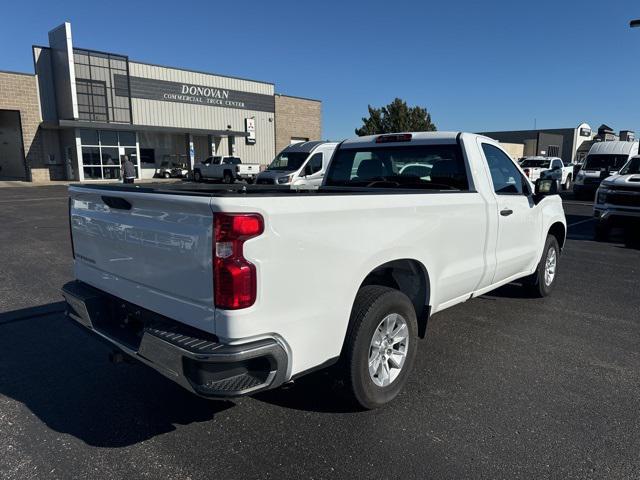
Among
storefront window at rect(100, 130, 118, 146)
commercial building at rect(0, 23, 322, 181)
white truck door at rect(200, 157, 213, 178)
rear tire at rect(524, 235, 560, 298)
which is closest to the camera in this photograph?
rear tire at rect(524, 235, 560, 298)

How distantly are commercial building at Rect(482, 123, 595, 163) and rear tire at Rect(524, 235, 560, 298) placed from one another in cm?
6118

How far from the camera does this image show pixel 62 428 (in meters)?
3.06

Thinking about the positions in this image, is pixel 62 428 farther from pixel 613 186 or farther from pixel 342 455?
pixel 613 186

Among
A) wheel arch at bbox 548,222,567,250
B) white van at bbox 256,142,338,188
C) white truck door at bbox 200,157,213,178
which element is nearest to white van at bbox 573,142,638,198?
white van at bbox 256,142,338,188

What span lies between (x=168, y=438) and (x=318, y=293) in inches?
53.1

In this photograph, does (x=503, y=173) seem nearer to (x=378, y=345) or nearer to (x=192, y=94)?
(x=378, y=345)

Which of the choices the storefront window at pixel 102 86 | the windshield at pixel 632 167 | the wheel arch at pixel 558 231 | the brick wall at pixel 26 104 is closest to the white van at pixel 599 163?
the windshield at pixel 632 167

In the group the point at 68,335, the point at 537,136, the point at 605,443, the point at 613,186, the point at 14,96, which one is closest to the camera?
the point at 605,443

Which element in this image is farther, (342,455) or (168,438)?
(168,438)

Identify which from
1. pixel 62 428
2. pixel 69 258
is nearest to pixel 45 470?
pixel 62 428

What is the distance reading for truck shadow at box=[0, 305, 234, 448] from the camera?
121 inches

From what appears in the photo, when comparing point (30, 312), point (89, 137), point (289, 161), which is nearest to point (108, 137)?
point (89, 137)

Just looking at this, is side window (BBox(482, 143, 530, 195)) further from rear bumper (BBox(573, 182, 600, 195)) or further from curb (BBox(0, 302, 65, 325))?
rear bumper (BBox(573, 182, 600, 195))

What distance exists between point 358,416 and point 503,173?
116 inches
